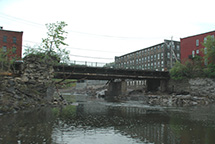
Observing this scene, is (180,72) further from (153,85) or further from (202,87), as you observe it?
(153,85)

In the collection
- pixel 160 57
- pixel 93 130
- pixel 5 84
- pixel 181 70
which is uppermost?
pixel 160 57

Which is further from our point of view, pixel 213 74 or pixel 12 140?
pixel 213 74

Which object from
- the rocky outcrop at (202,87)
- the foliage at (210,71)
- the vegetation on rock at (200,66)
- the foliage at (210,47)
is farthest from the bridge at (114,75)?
the foliage at (210,47)

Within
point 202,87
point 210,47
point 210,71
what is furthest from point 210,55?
point 202,87

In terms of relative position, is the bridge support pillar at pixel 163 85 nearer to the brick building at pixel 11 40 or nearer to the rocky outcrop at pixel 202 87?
the rocky outcrop at pixel 202 87

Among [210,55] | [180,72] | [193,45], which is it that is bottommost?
[180,72]

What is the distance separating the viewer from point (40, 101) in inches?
1057

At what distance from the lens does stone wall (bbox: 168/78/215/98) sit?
157ft

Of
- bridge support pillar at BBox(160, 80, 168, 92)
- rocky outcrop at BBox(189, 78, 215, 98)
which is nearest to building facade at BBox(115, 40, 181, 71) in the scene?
bridge support pillar at BBox(160, 80, 168, 92)

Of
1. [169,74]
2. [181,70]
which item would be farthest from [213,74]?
[169,74]

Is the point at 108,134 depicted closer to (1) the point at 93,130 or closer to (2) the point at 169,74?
(1) the point at 93,130

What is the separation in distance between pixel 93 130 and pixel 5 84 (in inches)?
662

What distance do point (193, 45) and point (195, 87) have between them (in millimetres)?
14299

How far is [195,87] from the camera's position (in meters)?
50.9
